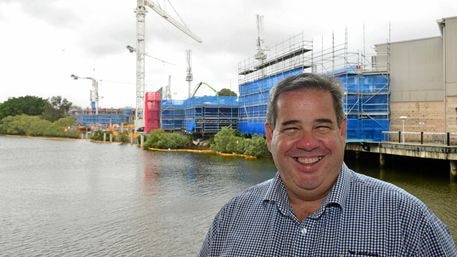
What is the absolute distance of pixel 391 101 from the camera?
1072 inches

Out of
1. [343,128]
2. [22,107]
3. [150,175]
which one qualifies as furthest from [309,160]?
[22,107]

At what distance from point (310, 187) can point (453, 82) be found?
965 inches

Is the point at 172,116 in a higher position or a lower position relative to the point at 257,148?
higher

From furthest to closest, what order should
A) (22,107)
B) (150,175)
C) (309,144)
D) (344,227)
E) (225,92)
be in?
(22,107), (225,92), (150,175), (309,144), (344,227)

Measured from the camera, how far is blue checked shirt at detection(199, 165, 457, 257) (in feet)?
5.48

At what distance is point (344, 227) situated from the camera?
1.75 meters

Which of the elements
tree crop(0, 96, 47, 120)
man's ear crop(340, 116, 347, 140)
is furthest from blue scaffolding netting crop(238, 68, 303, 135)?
tree crop(0, 96, 47, 120)

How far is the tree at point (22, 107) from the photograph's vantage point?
100 metres

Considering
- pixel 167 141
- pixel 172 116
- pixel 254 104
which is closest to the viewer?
pixel 254 104

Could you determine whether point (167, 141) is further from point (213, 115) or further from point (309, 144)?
point (309, 144)

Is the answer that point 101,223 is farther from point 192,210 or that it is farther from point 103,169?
point 103,169

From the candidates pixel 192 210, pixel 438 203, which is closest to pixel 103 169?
pixel 192 210

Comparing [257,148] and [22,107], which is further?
[22,107]

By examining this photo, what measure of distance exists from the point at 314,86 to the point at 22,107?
110 metres
